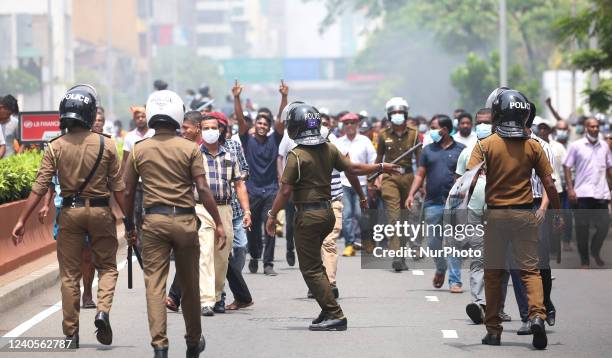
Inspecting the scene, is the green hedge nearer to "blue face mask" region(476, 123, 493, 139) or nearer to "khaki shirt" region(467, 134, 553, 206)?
"blue face mask" region(476, 123, 493, 139)

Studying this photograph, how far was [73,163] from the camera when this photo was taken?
1116 cm

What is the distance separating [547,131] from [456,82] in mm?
41618

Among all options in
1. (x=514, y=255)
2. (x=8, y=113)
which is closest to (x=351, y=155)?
(x=8, y=113)

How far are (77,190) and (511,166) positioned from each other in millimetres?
3170

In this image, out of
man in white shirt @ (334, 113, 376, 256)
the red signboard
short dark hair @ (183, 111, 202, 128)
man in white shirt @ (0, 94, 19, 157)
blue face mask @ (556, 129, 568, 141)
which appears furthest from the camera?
the red signboard

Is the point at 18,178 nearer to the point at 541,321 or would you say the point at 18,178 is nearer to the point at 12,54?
the point at 541,321

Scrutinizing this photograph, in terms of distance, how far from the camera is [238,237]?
1412 cm

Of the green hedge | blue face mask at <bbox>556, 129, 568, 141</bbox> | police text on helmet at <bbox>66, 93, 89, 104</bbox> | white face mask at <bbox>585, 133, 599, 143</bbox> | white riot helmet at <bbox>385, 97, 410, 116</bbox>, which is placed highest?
police text on helmet at <bbox>66, 93, 89, 104</bbox>

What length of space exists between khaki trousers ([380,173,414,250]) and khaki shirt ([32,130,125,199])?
23.8ft

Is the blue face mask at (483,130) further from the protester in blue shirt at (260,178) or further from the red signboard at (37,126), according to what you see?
the red signboard at (37,126)

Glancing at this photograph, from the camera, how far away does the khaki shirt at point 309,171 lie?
12.2m

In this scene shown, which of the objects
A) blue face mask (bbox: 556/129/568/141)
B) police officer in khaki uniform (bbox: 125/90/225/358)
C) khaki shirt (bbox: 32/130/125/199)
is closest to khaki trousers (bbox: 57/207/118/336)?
khaki shirt (bbox: 32/130/125/199)

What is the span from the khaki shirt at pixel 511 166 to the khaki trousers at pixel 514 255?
0.41 ft

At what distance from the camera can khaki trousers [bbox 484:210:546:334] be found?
36.7 feet
